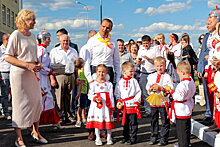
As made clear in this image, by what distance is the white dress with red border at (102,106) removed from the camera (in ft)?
19.0

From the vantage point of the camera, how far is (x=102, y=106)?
580 cm

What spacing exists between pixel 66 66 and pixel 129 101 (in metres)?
2.31

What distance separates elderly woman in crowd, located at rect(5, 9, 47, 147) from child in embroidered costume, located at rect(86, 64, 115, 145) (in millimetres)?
1115

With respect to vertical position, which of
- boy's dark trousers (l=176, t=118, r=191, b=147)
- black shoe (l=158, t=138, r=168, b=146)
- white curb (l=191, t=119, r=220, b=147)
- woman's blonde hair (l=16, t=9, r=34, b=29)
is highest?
woman's blonde hair (l=16, t=9, r=34, b=29)

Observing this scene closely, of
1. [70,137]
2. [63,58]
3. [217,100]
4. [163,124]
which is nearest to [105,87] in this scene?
[163,124]

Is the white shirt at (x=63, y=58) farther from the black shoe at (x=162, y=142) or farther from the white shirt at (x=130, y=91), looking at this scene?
the black shoe at (x=162, y=142)

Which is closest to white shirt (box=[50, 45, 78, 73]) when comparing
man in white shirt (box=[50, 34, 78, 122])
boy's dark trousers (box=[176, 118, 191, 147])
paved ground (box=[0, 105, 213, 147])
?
man in white shirt (box=[50, 34, 78, 122])

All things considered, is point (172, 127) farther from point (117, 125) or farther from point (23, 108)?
point (23, 108)

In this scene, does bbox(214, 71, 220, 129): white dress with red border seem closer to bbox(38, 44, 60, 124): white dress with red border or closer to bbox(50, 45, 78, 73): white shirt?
bbox(38, 44, 60, 124): white dress with red border

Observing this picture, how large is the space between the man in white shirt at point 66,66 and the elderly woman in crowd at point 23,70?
1.82 metres

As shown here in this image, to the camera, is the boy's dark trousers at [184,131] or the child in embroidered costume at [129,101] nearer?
the boy's dark trousers at [184,131]

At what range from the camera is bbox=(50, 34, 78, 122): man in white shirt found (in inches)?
291

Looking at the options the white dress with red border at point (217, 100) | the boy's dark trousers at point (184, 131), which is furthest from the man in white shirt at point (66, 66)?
the white dress with red border at point (217, 100)

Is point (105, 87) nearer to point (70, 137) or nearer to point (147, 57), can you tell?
point (70, 137)
